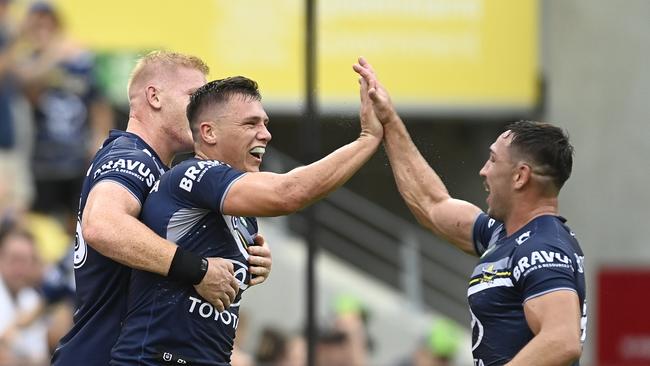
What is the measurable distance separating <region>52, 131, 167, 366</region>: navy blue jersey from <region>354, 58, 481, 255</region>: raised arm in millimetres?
1011

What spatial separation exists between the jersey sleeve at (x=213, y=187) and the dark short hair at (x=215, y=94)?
300 mm

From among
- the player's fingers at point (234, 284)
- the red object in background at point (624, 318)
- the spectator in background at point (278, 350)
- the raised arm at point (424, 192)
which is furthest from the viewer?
the red object in background at point (624, 318)

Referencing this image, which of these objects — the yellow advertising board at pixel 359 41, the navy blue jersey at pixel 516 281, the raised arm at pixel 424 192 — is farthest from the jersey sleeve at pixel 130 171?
the yellow advertising board at pixel 359 41

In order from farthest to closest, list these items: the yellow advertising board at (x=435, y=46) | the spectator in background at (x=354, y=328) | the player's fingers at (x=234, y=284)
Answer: the yellow advertising board at (x=435, y=46), the spectator in background at (x=354, y=328), the player's fingers at (x=234, y=284)

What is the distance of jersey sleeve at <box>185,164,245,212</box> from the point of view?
495cm

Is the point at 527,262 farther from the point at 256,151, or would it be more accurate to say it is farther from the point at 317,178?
the point at 256,151

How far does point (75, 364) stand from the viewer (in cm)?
533

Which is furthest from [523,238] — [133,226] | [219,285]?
[133,226]

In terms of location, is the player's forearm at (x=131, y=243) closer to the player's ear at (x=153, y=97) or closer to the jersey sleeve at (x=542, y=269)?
the player's ear at (x=153, y=97)

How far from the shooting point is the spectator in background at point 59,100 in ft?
35.9

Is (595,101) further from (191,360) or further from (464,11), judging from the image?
(191,360)

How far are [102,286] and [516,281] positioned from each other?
1.59 metres

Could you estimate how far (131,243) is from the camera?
194 inches

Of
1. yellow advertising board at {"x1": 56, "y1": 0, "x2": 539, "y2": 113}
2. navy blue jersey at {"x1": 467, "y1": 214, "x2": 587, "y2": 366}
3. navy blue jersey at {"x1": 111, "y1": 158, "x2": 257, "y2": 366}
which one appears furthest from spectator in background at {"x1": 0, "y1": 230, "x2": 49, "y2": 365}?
navy blue jersey at {"x1": 467, "y1": 214, "x2": 587, "y2": 366}
